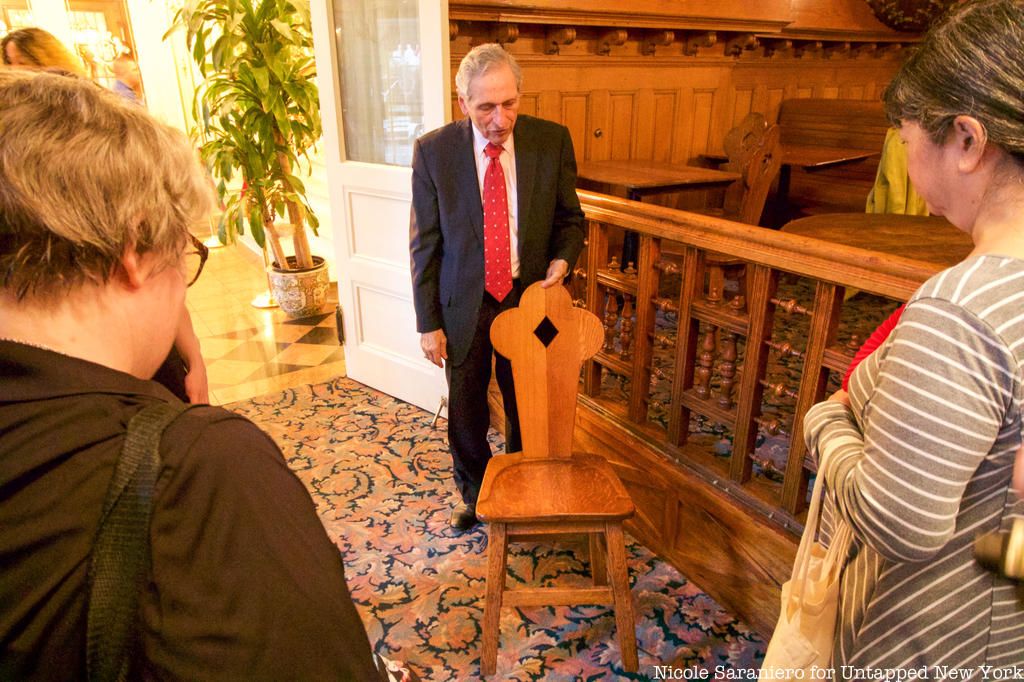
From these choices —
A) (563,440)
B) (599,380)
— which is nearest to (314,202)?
(599,380)

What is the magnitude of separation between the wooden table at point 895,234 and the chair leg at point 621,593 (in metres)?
1.15

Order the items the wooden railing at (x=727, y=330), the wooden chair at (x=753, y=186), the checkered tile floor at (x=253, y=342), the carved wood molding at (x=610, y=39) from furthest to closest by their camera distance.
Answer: the carved wood molding at (x=610, y=39), the checkered tile floor at (x=253, y=342), the wooden chair at (x=753, y=186), the wooden railing at (x=727, y=330)

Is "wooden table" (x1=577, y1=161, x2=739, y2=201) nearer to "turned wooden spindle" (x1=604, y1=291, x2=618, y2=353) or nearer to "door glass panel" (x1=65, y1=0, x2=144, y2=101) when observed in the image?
"turned wooden spindle" (x1=604, y1=291, x2=618, y2=353)

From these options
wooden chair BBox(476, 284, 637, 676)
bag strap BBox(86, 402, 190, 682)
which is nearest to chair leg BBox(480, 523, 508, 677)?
wooden chair BBox(476, 284, 637, 676)

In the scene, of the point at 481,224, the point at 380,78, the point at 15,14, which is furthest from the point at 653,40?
the point at 15,14

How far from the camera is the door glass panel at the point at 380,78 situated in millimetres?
2931

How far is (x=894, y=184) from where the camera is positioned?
3707 millimetres

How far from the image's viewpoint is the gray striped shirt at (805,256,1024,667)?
75cm

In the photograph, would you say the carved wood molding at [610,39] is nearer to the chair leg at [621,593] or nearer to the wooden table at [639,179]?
the wooden table at [639,179]

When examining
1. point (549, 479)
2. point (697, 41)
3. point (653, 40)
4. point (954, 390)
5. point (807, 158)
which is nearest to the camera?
point (954, 390)

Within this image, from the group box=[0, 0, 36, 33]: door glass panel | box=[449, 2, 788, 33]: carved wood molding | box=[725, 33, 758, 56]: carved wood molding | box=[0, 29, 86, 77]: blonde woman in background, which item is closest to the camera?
box=[0, 29, 86, 77]: blonde woman in background

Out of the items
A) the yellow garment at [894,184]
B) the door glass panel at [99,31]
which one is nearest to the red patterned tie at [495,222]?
the yellow garment at [894,184]

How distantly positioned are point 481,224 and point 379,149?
52.3 inches

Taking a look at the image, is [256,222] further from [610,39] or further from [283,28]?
[610,39]
